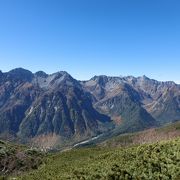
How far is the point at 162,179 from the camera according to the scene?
3610 inches

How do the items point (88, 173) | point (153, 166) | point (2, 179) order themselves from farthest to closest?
point (2, 179), point (88, 173), point (153, 166)

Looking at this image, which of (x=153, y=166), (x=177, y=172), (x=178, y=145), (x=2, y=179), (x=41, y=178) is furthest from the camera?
(x=2, y=179)

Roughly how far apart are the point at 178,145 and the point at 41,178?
5816 cm

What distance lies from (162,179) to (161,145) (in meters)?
34.9

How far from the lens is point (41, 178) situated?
14088 centimetres

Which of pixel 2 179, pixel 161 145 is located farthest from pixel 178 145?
pixel 2 179

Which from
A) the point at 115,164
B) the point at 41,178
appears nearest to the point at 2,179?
the point at 41,178

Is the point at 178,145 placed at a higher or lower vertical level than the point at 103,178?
higher

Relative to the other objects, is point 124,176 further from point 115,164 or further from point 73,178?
point 73,178

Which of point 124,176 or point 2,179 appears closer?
point 124,176

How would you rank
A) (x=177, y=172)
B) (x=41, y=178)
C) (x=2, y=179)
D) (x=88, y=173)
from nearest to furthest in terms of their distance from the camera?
(x=177, y=172)
(x=88, y=173)
(x=41, y=178)
(x=2, y=179)

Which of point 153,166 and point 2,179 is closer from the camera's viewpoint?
point 153,166

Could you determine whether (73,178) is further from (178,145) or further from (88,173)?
(178,145)

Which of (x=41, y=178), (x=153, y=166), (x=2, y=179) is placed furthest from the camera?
(x=2, y=179)
